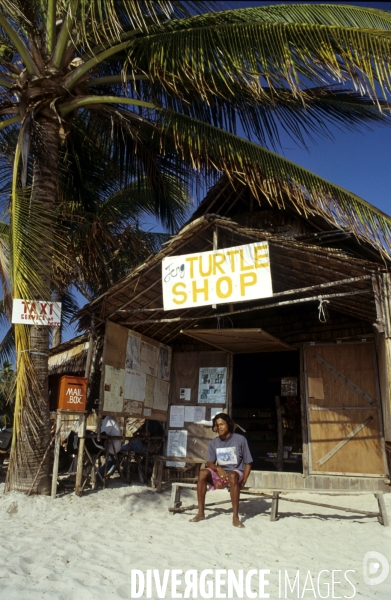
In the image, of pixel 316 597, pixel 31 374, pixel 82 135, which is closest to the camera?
pixel 316 597

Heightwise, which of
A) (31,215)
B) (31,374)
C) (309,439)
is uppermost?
(31,215)

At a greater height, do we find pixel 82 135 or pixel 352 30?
pixel 82 135

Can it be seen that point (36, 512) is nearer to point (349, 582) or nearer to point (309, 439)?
point (349, 582)

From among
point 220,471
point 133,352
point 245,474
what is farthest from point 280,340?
point 220,471

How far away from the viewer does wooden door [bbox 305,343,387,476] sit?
7.83 m

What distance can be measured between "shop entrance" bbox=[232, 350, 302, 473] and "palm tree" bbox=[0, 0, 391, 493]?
5.53 metres

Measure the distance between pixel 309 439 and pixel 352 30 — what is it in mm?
5848

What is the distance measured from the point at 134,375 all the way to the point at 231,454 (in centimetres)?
282

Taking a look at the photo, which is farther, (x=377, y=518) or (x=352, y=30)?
(x=377, y=518)

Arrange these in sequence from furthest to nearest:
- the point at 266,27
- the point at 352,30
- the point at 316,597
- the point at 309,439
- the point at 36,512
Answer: the point at 309,439, the point at 36,512, the point at 266,27, the point at 352,30, the point at 316,597

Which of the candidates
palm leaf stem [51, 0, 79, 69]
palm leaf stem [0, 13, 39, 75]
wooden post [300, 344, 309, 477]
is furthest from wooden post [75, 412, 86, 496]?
palm leaf stem [51, 0, 79, 69]

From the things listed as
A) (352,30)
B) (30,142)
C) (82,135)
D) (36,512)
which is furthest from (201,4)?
(36,512)

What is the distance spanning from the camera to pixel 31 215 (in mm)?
6320

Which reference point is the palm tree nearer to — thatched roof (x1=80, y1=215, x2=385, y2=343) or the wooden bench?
thatched roof (x1=80, y1=215, x2=385, y2=343)
